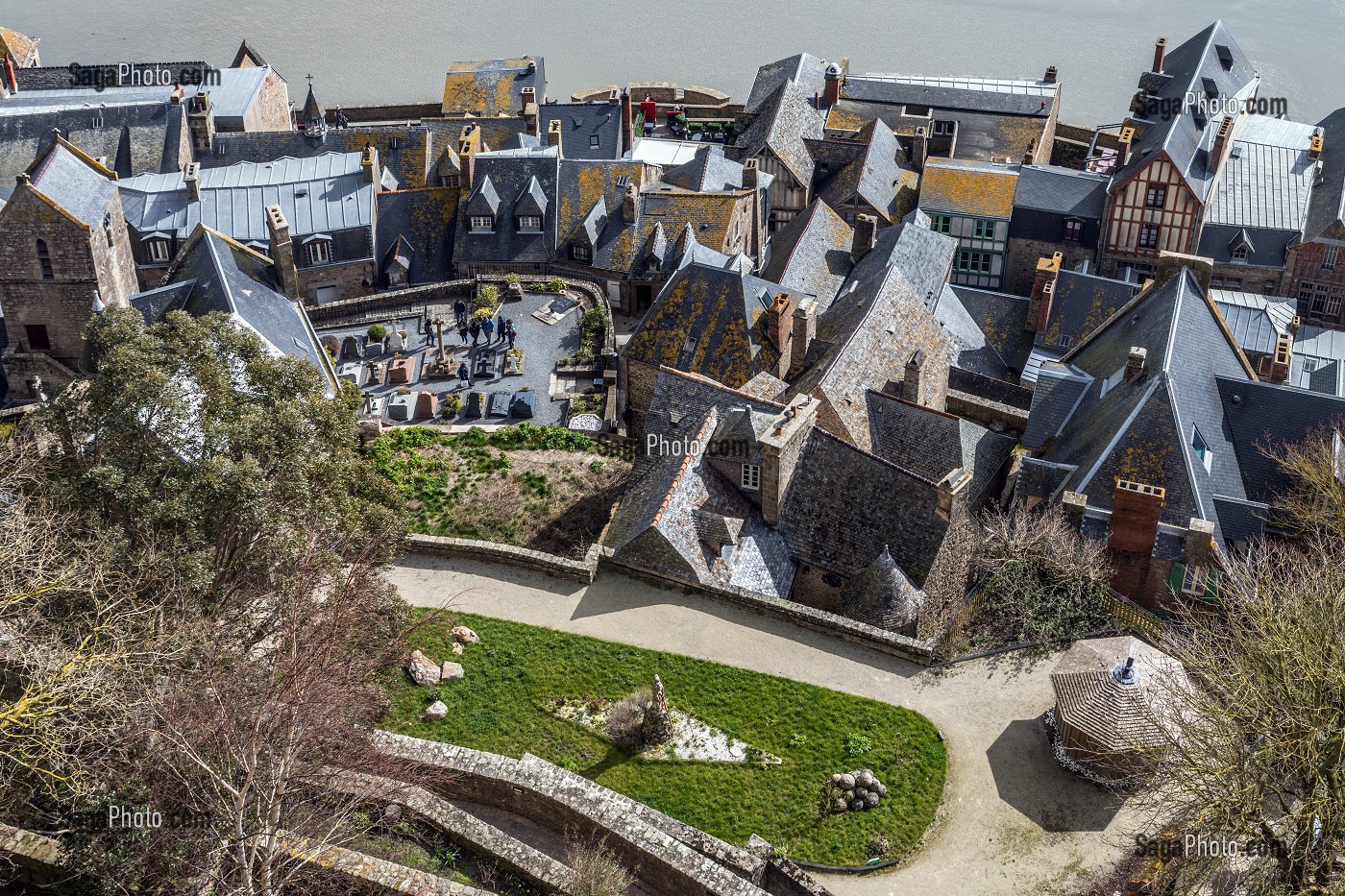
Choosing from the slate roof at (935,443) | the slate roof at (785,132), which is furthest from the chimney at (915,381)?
the slate roof at (785,132)

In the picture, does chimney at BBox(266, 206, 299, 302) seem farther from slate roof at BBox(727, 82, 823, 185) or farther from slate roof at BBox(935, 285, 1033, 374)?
slate roof at BBox(727, 82, 823, 185)

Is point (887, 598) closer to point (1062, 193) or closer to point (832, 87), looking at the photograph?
point (1062, 193)

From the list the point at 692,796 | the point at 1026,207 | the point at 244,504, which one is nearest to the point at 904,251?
the point at 1026,207

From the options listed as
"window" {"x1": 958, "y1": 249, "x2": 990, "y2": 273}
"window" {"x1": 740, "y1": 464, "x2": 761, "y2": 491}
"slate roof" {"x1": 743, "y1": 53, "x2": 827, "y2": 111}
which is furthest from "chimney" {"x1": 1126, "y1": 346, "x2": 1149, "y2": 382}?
"slate roof" {"x1": 743, "y1": 53, "x2": 827, "y2": 111}

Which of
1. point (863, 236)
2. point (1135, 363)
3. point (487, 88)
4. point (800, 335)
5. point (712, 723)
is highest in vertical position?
point (487, 88)

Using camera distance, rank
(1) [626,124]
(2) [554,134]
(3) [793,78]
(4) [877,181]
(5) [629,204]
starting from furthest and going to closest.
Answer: (3) [793,78] < (1) [626,124] < (2) [554,134] < (4) [877,181] < (5) [629,204]

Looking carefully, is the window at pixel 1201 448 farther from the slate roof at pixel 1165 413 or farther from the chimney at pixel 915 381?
the chimney at pixel 915 381

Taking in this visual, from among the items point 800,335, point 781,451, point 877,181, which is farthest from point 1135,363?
point 877,181

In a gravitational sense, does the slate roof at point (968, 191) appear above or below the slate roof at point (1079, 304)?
above
